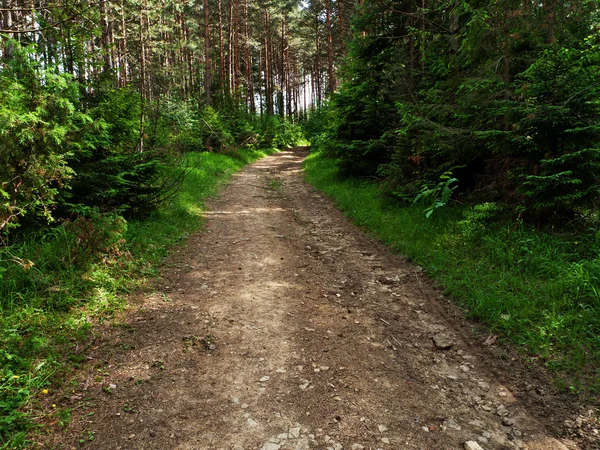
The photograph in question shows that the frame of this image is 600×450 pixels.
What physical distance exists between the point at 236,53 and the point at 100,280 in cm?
2686

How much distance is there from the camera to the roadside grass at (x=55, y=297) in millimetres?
3006

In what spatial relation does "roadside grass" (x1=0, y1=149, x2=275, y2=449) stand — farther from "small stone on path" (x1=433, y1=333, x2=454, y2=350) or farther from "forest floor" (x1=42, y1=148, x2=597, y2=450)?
"small stone on path" (x1=433, y1=333, x2=454, y2=350)

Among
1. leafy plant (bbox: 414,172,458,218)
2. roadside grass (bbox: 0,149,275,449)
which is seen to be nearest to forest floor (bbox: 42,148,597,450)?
roadside grass (bbox: 0,149,275,449)

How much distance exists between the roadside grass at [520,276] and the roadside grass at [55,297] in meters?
4.49

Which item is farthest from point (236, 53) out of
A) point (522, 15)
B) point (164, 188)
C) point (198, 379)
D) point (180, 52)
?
point (198, 379)

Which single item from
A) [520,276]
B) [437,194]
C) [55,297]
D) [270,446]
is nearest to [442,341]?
[520,276]

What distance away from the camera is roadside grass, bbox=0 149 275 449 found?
9.86 ft

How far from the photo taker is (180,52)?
3291 cm

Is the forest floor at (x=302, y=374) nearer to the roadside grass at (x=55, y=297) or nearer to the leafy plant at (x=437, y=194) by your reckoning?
the roadside grass at (x=55, y=297)

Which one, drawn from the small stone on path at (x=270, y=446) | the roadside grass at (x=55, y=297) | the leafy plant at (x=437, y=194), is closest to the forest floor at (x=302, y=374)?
the small stone on path at (x=270, y=446)

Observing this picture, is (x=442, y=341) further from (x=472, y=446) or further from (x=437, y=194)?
(x=437, y=194)

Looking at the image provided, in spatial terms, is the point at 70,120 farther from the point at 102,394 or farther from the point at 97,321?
the point at 102,394

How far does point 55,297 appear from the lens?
14.4 ft

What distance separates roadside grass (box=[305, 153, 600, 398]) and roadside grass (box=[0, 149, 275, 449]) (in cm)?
449
